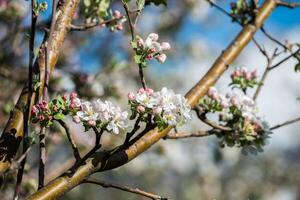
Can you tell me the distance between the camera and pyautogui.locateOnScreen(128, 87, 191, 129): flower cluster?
1407 mm

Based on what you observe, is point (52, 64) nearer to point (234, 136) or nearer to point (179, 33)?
point (234, 136)

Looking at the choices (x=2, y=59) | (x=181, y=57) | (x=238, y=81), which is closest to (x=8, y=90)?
(x=2, y=59)

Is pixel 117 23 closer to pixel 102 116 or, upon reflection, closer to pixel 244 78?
pixel 244 78

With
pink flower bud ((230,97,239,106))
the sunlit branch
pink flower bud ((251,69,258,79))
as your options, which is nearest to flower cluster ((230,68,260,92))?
pink flower bud ((251,69,258,79))

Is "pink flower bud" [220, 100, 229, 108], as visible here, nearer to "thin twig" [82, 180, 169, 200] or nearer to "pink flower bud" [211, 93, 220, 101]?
"pink flower bud" [211, 93, 220, 101]

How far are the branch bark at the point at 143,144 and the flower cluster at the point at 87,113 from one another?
8cm

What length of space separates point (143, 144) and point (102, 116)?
8.5 inches

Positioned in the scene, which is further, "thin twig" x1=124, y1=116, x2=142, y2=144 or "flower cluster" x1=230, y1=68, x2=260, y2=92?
"flower cluster" x1=230, y1=68, x2=260, y2=92

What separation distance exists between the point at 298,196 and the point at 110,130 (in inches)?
504

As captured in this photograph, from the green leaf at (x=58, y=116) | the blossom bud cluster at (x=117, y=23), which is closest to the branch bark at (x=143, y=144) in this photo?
the green leaf at (x=58, y=116)

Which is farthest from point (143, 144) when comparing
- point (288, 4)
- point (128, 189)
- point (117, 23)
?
point (288, 4)

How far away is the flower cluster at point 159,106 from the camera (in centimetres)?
141

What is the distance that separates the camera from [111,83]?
3.53 meters

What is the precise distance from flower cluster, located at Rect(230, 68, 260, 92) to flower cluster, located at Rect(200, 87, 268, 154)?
0.08m
